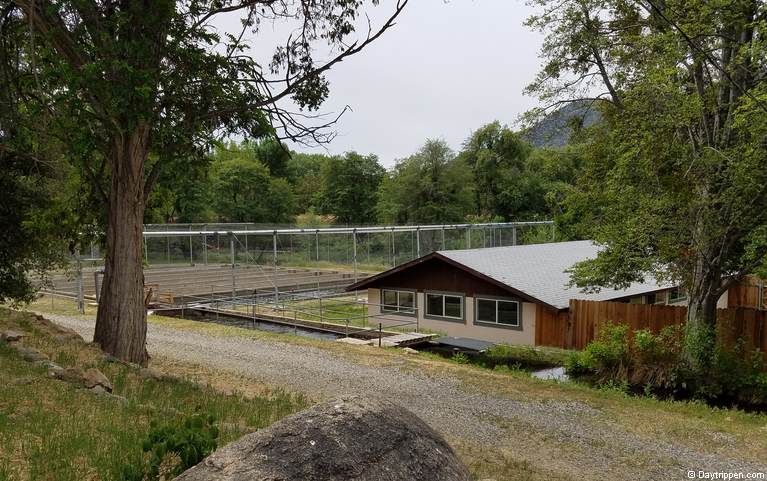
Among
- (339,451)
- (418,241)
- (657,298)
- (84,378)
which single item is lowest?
(657,298)

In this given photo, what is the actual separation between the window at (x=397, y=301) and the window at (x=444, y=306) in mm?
844

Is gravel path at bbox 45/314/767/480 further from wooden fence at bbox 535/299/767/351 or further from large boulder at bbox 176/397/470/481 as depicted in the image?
wooden fence at bbox 535/299/767/351

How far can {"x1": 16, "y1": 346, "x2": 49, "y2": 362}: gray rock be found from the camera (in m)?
8.74

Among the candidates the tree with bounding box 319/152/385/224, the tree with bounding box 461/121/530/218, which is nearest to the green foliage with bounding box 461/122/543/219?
the tree with bounding box 461/121/530/218

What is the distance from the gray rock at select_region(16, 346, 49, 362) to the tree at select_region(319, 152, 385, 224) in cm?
5499

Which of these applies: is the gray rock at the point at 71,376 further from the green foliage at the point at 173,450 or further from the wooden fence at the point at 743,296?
the wooden fence at the point at 743,296

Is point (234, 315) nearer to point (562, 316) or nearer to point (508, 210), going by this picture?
point (562, 316)

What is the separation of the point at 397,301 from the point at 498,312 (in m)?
5.16

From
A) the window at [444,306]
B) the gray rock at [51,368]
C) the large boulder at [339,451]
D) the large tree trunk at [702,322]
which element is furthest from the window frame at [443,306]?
the large boulder at [339,451]

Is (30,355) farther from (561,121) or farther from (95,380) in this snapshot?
(561,121)

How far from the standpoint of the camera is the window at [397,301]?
82.6ft

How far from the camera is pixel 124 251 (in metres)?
10.9

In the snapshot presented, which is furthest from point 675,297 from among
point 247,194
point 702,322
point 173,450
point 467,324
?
point 247,194

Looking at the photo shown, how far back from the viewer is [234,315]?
2577 centimetres
